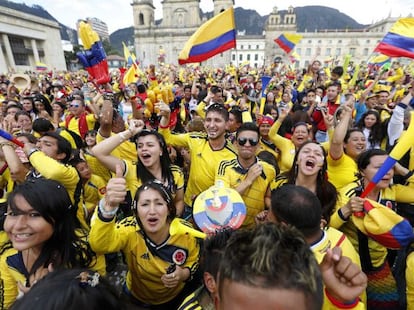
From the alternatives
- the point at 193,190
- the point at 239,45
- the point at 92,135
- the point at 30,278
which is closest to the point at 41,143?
the point at 92,135

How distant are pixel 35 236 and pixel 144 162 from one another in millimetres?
1337

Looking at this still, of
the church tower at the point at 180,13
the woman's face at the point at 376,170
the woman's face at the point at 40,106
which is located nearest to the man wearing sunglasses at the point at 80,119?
the woman's face at the point at 40,106

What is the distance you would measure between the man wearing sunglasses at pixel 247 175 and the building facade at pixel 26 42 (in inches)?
1462

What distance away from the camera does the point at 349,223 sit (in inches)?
89.6

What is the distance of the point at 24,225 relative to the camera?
5.28 ft

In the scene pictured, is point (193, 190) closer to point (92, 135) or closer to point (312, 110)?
point (92, 135)

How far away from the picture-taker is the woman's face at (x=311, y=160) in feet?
8.07

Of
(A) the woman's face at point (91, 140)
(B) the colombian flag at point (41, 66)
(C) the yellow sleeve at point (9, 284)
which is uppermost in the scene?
(B) the colombian flag at point (41, 66)

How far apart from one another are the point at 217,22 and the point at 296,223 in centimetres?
508

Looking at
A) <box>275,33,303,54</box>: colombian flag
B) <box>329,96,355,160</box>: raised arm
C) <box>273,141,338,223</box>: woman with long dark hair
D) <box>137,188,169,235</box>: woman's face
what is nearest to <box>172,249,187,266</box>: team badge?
<box>137,188,169,235</box>: woman's face

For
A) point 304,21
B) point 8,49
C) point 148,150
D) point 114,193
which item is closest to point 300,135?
point 148,150

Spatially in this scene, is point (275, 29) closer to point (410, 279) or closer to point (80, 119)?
point (80, 119)

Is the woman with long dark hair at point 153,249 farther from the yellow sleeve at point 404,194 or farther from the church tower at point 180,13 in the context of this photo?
the church tower at point 180,13

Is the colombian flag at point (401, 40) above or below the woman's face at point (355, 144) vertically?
above
